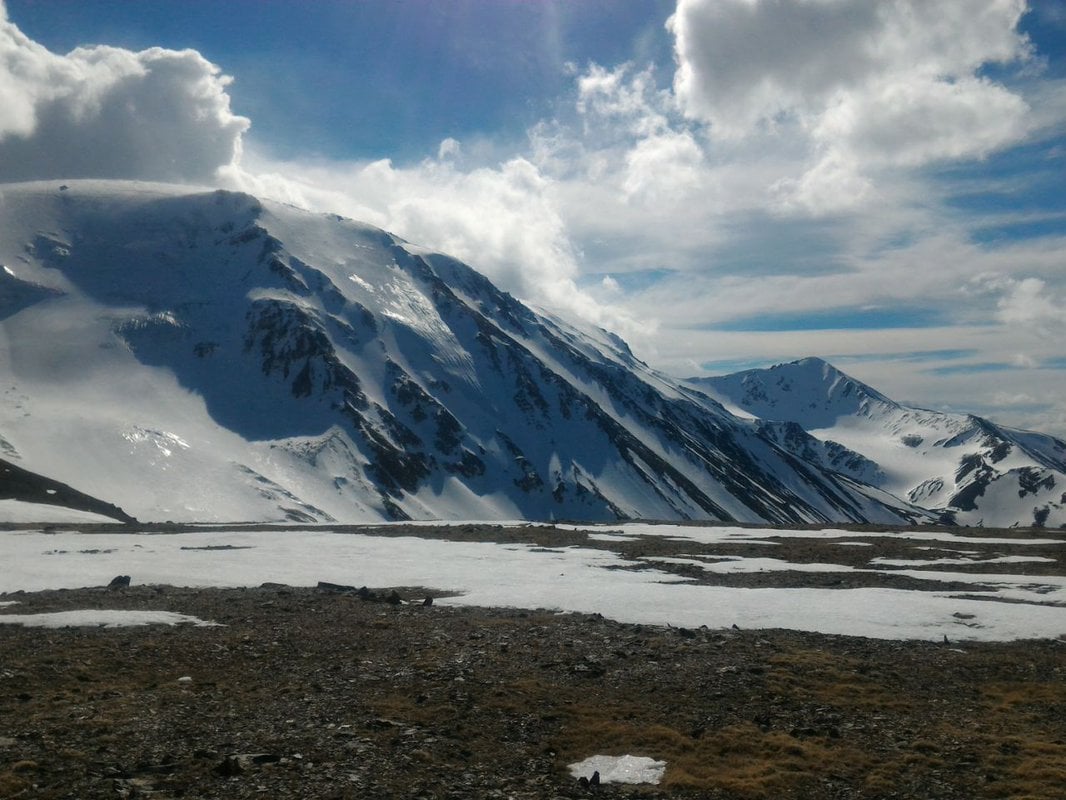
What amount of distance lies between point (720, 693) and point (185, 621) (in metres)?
19.2

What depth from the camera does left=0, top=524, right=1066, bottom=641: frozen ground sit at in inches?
1303

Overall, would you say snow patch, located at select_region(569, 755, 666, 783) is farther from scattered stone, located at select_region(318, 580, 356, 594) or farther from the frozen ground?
scattered stone, located at select_region(318, 580, 356, 594)

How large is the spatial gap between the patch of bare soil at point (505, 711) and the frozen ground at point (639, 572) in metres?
4.22

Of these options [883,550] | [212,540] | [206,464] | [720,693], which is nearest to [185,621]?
[720,693]

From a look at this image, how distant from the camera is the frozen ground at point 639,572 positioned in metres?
33.1

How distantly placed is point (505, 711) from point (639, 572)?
30322mm

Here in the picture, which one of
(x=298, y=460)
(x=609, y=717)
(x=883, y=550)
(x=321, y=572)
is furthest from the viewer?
(x=298, y=460)

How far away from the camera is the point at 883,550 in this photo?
63.4 metres

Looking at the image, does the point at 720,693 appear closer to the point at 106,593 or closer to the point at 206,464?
the point at 106,593

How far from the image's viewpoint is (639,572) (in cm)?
4834

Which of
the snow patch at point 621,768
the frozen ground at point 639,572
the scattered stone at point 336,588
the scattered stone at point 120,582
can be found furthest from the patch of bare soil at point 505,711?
the scattered stone at point 120,582

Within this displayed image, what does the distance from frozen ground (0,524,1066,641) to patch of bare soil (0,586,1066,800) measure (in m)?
4.22

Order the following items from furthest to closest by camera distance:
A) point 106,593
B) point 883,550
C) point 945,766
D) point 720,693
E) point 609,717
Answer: point 883,550
point 106,593
point 720,693
point 609,717
point 945,766

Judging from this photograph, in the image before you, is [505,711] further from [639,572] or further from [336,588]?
[639,572]
